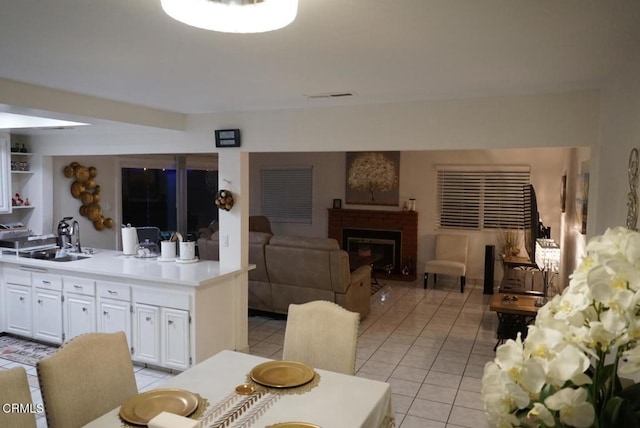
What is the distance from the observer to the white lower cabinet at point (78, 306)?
4.43 meters

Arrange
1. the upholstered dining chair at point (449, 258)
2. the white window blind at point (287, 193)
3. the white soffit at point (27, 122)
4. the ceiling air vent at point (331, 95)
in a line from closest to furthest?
the ceiling air vent at point (331, 95)
the white soffit at point (27, 122)
the upholstered dining chair at point (449, 258)
the white window blind at point (287, 193)

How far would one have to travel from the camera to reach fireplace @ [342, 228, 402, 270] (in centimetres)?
841

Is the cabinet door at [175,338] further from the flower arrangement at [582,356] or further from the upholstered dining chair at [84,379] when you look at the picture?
the flower arrangement at [582,356]

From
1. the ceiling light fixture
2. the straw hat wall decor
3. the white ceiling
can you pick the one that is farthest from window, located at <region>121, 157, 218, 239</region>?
the ceiling light fixture

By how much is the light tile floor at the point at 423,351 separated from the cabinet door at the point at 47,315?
0.44 m

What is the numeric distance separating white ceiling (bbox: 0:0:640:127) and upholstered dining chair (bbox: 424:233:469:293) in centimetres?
451

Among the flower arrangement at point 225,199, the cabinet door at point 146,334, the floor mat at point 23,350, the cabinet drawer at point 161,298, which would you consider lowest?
the floor mat at point 23,350

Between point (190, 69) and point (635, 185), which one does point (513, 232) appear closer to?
point (635, 185)

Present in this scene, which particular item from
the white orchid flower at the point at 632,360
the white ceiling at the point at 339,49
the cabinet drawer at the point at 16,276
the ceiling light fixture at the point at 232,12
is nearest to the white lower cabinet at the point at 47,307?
the cabinet drawer at the point at 16,276

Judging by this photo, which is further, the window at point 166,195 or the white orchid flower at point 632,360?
the window at point 166,195

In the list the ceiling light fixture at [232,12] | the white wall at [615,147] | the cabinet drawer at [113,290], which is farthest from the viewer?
the cabinet drawer at [113,290]

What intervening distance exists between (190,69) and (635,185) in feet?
7.84

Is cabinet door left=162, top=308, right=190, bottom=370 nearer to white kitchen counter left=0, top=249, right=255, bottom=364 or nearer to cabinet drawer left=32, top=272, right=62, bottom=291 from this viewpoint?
white kitchen counter left=0, top=249, right=255, bottom=364

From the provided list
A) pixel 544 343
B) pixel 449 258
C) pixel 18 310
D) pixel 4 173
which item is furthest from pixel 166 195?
pixel 544 343
